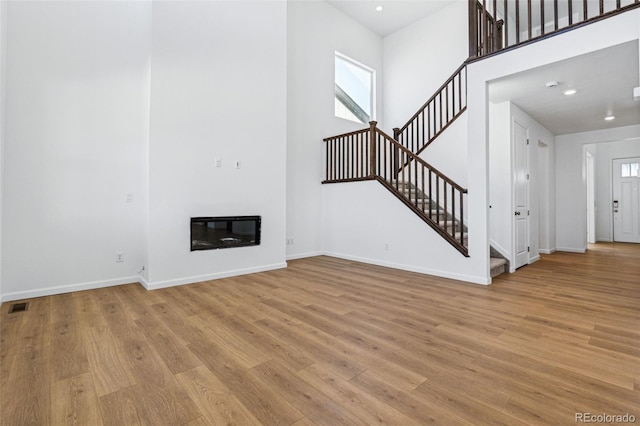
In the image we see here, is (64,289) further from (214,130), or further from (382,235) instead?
(382,235)

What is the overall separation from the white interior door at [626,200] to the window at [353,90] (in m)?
7.00

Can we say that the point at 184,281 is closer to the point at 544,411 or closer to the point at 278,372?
the point at 278,372

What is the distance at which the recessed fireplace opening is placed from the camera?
4.07m

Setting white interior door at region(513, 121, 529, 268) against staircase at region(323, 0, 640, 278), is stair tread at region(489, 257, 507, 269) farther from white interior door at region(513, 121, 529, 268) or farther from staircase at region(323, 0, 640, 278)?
white interior door at region(513, 121, 529, 268)

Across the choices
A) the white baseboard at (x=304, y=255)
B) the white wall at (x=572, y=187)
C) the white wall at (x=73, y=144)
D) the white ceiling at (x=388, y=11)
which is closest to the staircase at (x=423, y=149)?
the white ceiling at (x=388, y=11)

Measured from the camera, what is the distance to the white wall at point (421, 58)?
6387 mm

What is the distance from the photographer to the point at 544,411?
1.48m

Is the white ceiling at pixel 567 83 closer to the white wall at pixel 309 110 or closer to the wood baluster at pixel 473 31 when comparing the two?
the wood baluster at pixel 473 31

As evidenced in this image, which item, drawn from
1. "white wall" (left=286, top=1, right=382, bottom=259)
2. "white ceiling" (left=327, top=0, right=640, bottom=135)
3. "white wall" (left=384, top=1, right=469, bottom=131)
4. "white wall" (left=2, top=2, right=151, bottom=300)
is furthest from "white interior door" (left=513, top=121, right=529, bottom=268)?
"white wall" (left=2, top=2, right=151, bottom=300)

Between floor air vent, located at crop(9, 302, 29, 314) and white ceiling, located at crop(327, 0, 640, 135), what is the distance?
5.75 metres

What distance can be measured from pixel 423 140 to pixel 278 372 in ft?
17.3

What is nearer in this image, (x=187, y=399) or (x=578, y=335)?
(x=187, y=399)

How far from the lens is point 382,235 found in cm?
505

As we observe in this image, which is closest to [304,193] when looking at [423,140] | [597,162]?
[423,140]
